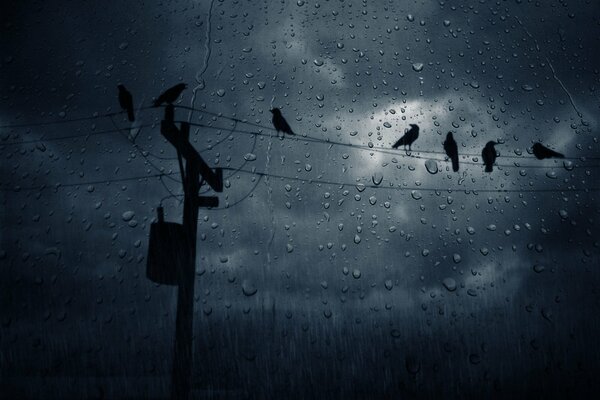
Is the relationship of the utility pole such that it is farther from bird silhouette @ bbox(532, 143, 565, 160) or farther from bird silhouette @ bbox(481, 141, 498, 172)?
bird silhouette @ bbox(532, 143, 565, 160)

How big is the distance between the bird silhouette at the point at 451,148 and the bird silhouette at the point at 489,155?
0.63 m

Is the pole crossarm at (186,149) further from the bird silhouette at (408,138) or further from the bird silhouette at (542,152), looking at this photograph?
the bird silhouette at (542,152)

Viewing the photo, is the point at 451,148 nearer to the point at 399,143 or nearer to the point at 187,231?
the point at 399,143

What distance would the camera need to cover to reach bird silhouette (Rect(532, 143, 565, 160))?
6.32 m

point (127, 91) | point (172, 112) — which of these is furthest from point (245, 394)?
point (127, 91)

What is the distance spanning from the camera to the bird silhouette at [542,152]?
6.32 metres

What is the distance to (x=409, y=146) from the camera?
249 inches

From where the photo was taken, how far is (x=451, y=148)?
5.73m

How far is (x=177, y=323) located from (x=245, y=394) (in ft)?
3.67

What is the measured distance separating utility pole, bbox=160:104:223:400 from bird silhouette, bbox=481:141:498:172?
4200 millimetres

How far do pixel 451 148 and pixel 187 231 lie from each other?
4047 millimetres

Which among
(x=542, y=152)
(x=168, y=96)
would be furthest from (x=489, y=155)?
(x=168, y=96)

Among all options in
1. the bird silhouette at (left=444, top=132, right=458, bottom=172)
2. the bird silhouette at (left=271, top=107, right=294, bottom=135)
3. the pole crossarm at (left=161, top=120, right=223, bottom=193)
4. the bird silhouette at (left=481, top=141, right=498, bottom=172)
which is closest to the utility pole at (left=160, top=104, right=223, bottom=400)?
the pole crossarm at (left=161, top=120, right=223, bottom=193)

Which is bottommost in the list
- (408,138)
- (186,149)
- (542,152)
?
(186,149)
